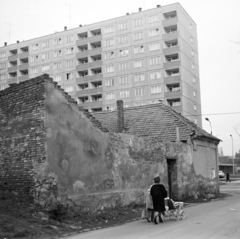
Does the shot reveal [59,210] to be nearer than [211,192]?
Yes

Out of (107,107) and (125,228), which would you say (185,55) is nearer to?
(107,107)

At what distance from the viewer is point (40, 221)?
11281mm

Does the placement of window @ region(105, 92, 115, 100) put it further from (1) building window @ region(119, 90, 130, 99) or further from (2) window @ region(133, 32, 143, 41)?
(2) window @ region(133, 32, 143, 41)

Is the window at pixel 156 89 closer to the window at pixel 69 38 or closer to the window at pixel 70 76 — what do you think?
the window at pixel 70 76

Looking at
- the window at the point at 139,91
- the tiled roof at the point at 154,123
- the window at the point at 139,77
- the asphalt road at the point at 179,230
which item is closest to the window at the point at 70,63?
the window at the point at 139,77

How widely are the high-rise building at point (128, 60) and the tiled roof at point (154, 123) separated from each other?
96.6ft

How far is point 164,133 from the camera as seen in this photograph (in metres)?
23.2

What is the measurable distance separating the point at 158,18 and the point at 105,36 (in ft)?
32.6

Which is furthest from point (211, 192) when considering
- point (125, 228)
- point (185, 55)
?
point (185, 55)

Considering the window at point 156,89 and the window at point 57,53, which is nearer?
the window at point 156,89

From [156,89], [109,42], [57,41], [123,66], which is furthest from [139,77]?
[57,41]

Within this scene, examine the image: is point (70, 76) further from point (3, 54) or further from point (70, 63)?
point (3, 54)

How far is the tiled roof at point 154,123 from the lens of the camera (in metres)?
23.0

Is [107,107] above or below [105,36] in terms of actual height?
below
